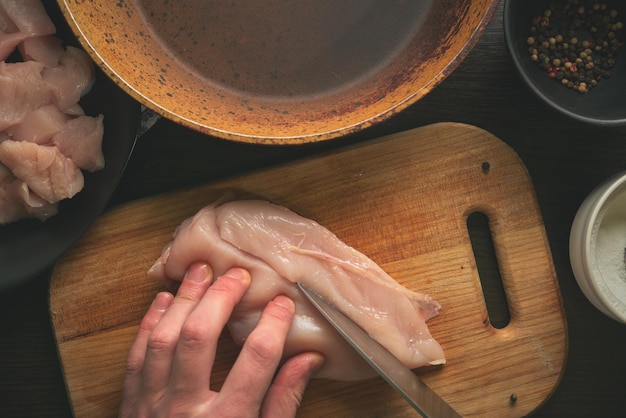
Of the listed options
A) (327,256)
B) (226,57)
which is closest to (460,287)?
(327,256)

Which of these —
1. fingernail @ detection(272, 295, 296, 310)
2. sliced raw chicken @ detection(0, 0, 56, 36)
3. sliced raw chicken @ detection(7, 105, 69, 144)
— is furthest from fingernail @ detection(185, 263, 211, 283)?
sliced raw chicken @ detection(0, 0, 56, 36)

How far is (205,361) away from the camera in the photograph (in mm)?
1046

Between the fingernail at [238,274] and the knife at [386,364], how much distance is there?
0.33 ft

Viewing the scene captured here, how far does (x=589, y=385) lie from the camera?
49.5 inches

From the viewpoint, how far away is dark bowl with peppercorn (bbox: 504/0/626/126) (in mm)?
1155

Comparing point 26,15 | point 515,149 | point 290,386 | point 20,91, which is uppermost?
point 26,15

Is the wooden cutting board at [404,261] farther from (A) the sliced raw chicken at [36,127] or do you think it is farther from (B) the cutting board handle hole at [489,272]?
(A) the sliced raw chicken at [36,127]

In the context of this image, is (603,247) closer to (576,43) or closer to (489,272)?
(489,272)

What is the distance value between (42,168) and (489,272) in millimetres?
874

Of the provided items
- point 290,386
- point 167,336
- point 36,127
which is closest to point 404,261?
point 290,386

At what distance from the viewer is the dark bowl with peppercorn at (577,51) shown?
3.79ft

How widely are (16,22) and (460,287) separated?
948mm

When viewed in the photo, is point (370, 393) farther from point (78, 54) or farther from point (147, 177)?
point (78, 54)

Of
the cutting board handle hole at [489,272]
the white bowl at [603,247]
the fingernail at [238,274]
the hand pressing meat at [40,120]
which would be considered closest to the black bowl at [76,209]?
the hand pressing meat at [40,120]
